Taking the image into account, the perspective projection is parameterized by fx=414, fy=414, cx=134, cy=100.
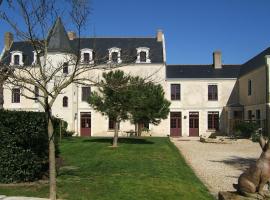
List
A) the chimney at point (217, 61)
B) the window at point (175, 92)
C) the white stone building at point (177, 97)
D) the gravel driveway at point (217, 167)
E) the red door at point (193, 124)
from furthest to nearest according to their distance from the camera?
the chimney at point (217, 61)
the window at point (175, 92)
the red door at point (193, 124)
the white stone building at point (177, 97)
the gravel driveway at point (217, 167)

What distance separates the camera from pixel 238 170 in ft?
53.3

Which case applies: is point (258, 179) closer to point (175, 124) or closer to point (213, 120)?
point (175, 124)

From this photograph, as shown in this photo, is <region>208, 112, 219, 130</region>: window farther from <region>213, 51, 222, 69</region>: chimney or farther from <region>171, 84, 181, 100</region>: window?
<region>213, 51, 222, 69</region>: chimney

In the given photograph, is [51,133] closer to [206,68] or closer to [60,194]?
[60,194]

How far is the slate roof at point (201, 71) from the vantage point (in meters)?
42.7

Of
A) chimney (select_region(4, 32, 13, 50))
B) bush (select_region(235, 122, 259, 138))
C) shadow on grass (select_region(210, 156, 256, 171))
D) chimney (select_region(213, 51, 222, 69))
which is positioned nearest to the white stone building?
chimney (select_region(4, 32, 13, 50))

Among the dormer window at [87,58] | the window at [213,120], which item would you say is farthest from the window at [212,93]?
the dormer window at [87,58]

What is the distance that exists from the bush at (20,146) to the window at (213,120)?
31520 mm

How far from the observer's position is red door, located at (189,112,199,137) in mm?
41625

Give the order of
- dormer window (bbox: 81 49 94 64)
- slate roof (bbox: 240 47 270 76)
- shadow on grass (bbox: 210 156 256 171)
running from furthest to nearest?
slate roof (bbox: 240 47 270 76) → shadow on grass (bbox: 210 156 256 171) → dormer window (bbox: 81 49 94 64)

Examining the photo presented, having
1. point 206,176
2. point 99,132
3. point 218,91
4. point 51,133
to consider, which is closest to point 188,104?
point 218,91

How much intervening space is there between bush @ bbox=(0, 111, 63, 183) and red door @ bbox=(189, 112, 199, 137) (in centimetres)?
3089

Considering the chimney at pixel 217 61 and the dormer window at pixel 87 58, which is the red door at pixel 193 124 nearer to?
the chimney at pixel 217 61

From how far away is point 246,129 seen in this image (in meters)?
34.1
